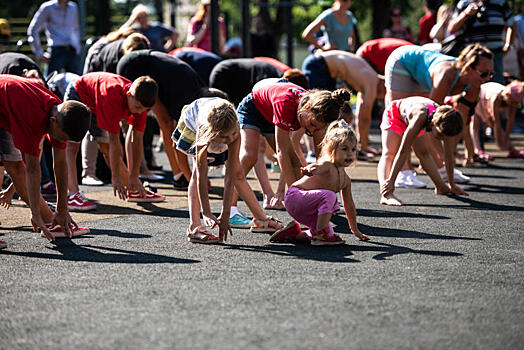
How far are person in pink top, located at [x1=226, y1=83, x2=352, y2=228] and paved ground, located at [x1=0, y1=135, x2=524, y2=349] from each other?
71 centimetres

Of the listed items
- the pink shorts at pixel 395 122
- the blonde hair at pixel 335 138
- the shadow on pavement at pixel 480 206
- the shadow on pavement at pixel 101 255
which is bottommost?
the shadow on pavement at pixel 480 206

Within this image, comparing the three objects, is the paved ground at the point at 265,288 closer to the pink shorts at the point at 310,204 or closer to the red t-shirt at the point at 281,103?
the pink shorts at the point at 310,204

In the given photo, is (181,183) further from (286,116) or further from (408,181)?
(286,116)

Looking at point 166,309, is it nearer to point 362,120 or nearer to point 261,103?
point 261,103

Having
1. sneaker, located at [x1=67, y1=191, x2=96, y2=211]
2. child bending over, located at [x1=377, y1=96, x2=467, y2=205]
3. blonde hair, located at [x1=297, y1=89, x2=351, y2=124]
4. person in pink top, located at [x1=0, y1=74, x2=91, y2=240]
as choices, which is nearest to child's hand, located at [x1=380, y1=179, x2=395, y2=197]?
child bending over, located at [x1=377, y1=96, x2=467, y2=205]

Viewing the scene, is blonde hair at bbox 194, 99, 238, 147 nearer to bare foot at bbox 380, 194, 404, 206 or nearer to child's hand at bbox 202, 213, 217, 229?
child's hand at bbox 202, 213, 217, 229

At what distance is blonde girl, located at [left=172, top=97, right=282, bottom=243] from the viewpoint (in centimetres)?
517

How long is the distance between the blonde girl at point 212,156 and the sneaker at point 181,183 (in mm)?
2240

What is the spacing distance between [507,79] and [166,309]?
922cm

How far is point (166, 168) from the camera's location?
998cm

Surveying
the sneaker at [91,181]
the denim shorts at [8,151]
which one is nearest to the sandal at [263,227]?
the denim shorts at [8,151]

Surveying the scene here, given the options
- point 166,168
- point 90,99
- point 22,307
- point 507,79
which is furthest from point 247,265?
point 507,79

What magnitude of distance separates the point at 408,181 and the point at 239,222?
2707 millimetres

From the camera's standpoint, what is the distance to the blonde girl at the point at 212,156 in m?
5.17
